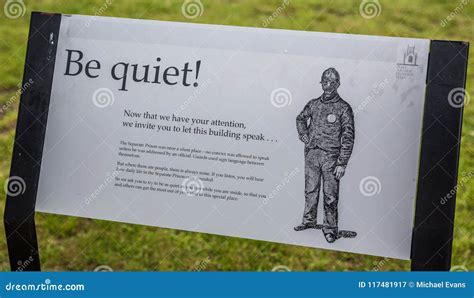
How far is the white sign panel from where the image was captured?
2129 mm

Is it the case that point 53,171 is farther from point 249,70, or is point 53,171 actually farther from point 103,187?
point 249,70

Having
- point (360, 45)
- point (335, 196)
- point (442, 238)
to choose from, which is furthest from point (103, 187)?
point (442, 238)

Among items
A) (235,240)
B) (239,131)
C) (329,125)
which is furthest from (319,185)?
(235,240)

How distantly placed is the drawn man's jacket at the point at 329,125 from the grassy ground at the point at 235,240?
39.1 inches

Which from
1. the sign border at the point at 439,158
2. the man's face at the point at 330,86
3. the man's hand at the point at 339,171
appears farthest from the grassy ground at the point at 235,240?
the man's face at the point at 330,86

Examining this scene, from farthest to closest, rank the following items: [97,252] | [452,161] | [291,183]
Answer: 1. [97,252]
2. [291,183]
3. [452,161]

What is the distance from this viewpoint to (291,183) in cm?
218

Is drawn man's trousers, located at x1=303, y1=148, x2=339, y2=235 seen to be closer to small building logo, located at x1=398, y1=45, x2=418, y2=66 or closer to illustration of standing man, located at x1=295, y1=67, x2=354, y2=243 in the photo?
illustration of standing man, located at x1=295, y1=67, x2=354, y2=243

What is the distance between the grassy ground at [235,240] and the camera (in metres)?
3.08

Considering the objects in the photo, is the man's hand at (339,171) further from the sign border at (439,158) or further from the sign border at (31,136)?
the sign border at (31,136)

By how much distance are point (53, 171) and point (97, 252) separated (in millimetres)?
921

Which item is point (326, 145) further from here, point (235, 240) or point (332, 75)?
point (235, 240)

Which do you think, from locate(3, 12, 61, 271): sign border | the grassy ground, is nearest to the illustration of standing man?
the grassy ground

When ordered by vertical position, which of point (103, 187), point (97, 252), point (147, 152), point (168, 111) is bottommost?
point (97, 252)
